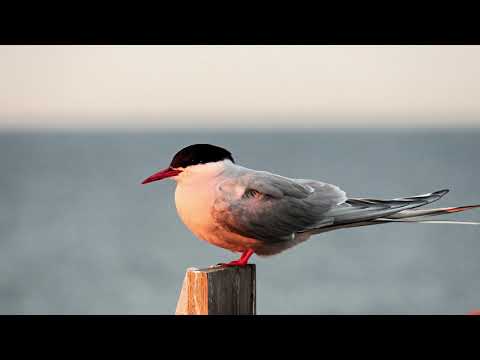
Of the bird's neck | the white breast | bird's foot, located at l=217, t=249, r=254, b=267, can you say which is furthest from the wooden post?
the bird's neck

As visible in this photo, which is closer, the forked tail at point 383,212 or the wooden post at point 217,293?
the wooden post at point 217,293

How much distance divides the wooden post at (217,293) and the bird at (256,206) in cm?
24

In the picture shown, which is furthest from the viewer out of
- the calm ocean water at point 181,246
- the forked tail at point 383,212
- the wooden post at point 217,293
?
the calm ocean water at point 181,246

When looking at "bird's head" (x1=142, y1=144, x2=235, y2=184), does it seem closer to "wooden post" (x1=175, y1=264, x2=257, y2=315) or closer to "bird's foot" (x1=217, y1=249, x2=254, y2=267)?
"bird's foot" (x1=217, y1=249, x2=254, y2=267)

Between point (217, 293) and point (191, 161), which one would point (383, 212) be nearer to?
point (191, 161)

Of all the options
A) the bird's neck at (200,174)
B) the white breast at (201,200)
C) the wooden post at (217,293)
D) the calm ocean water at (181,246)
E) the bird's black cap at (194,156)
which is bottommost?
the wooden post at (217,293)

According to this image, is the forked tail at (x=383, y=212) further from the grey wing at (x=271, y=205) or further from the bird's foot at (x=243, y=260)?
the bird's foot at (x=243, y=260)

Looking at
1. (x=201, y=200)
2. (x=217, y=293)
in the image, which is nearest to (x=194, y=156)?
(x=201, y=200)

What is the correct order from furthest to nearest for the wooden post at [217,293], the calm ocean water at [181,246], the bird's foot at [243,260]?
the calm ocean water at [181,246], the bird's foot at [243,260], the wooden post at [217,293]

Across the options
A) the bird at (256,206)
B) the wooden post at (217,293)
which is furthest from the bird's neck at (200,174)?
the wooden post at (217,293)

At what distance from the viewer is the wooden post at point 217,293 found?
2926 millimetres

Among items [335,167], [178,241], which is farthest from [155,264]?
[335,167]
